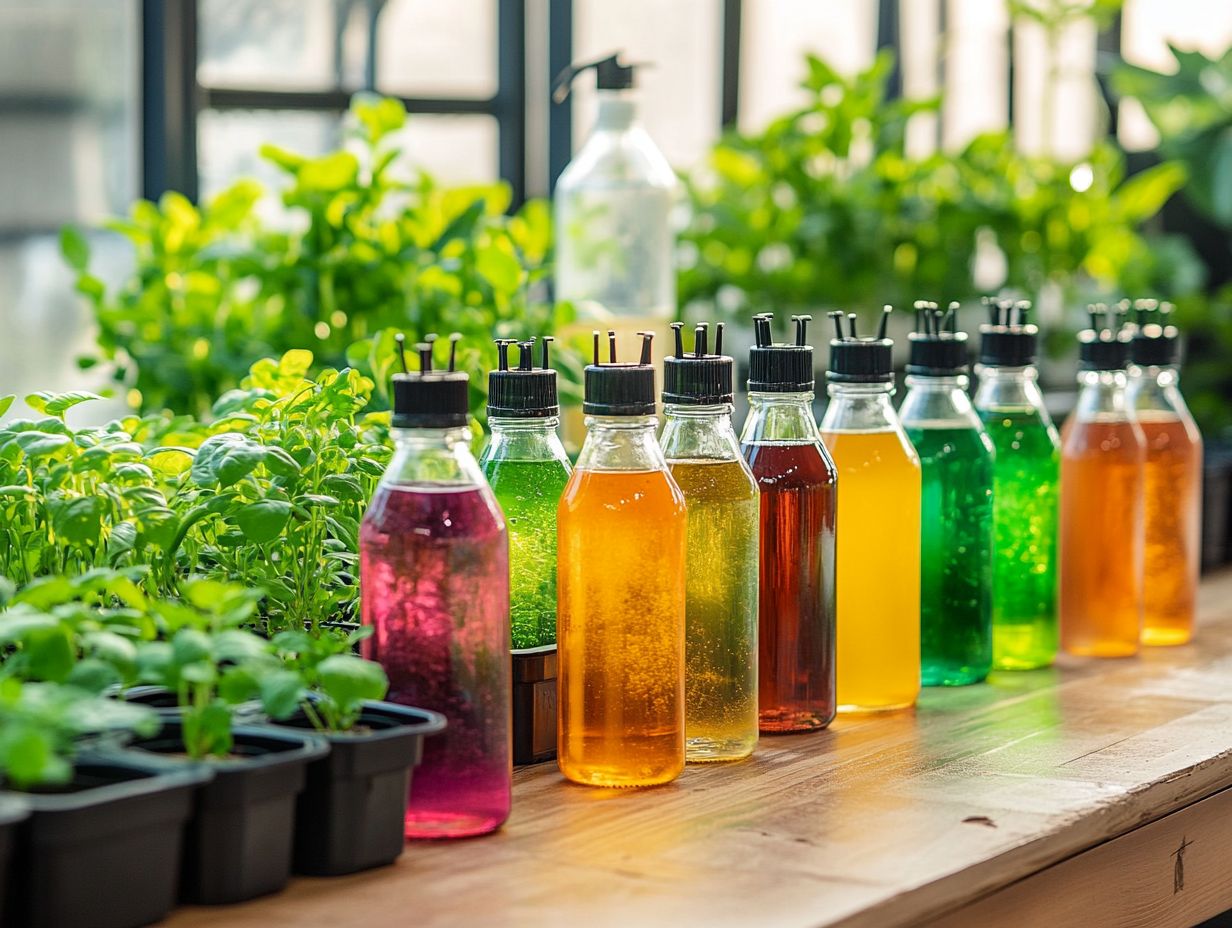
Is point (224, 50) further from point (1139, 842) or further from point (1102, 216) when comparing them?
point (1139, 842)

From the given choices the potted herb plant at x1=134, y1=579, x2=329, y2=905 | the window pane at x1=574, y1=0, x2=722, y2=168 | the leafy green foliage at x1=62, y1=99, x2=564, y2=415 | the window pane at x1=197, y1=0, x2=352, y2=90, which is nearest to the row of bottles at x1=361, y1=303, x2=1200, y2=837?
the potted herb plant at x1=134, y1=579, x2=329, y2=905

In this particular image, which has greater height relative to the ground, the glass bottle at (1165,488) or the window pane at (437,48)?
the window pane at (437,48)

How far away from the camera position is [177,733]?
0.89 meters

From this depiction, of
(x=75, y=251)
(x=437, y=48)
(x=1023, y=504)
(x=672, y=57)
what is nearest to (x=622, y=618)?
(x=1023, y=504)

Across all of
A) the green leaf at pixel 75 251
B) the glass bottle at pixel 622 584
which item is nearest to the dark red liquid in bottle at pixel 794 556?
the glass bottle at pixel 622 584

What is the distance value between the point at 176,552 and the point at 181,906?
11.0 inches

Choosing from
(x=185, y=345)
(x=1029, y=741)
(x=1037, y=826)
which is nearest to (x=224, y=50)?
(x=185, y=345)

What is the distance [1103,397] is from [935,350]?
246mm

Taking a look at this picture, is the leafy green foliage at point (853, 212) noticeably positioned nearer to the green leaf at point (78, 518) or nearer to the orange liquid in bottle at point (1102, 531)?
the orange liquid in bottle at point (1102, 531)

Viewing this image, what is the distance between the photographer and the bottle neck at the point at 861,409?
1268mm

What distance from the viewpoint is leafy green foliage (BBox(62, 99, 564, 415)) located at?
5.21 ft

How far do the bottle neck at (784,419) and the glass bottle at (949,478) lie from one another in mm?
196

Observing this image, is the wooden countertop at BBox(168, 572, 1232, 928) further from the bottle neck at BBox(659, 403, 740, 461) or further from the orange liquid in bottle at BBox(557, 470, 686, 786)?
the bottle neck at BBox(659, 403, 740, 461)

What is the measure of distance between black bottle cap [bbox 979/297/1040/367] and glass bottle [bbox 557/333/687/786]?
49 cm
